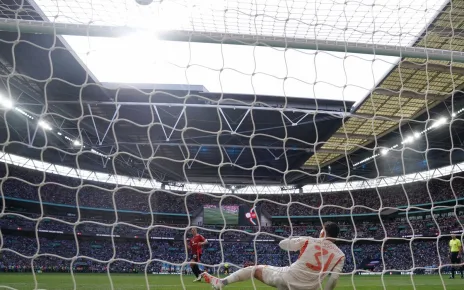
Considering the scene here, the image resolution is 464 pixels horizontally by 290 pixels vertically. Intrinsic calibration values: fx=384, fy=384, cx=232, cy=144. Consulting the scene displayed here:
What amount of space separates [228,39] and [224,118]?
7641 mm

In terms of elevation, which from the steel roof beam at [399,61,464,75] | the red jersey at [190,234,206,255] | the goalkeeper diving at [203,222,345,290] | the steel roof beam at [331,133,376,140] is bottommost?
the goalkeeper diving at [203,222,345,290]

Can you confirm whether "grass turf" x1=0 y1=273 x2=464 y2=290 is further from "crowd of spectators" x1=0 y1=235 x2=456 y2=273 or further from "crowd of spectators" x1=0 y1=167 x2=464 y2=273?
"crowd of spectators" x1=0 y1=167 x2=464 y2=273

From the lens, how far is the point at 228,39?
11.5 feet

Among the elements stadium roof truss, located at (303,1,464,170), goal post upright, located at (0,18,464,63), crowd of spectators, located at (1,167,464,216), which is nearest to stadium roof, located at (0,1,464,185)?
stadium roof truss, located at (303,1,464,170)

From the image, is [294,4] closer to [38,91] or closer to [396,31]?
[396,31]

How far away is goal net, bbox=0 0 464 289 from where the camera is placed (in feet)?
11.7

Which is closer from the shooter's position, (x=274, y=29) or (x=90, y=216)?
(x=274, y=29)

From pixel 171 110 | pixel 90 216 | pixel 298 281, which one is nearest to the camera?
pixel 298 281

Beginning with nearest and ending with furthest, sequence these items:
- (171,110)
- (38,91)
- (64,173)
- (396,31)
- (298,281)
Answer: (298,281)
(396,31)
(38,91)
(171,110)
(64,173)

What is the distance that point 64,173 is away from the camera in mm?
29938

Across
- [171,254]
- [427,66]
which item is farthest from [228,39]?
[171,254]

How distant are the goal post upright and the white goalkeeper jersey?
180 cm

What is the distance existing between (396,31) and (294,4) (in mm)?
1305

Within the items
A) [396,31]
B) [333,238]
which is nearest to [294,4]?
[396,31]
